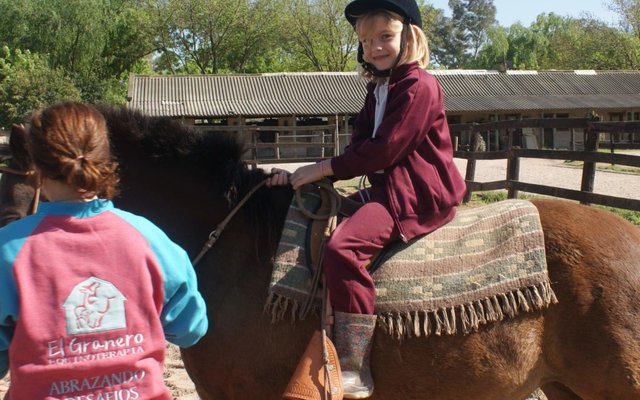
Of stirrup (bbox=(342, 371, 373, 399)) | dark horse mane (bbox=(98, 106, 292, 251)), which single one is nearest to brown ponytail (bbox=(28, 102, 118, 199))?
dark horse mane (bbox=(98, 106, 292, 251))

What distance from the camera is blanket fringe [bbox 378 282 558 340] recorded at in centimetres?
250

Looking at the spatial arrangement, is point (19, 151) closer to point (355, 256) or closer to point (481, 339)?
point (355, 256)

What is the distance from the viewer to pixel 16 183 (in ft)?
11.0

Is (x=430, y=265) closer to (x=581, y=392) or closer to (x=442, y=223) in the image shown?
(x=442, y=223)

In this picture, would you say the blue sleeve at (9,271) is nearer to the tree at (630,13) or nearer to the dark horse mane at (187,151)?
A: the dark horse mane at (187,151)

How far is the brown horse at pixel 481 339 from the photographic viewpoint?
2.50m

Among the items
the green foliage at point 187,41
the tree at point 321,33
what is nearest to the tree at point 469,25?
the green foliage at point 187,41

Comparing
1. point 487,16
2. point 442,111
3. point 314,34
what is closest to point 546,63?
point 487,16

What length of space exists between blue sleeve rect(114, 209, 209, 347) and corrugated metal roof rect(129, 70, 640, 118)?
35.5 m

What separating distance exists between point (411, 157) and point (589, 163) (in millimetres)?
7603

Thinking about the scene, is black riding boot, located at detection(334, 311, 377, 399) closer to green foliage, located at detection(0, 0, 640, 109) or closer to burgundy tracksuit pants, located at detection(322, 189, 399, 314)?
burgundy tracksuit pants, located at detection(322, 189, 399, 314)

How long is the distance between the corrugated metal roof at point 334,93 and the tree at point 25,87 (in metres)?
4.73

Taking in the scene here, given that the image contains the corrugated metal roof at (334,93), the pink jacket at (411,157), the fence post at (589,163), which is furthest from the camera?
the corrugated metal roof at (334,93)

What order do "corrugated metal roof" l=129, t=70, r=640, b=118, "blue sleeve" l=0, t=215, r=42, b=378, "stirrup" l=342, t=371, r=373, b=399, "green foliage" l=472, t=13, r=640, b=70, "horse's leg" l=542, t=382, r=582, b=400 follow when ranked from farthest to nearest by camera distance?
"green foliage" l=472, t=13, r=640, b=70, "corrugated metal roof" l=129, t=70, r=640, b=118, "horse's leg" l=542, t=382, r=582, b=400, "stirrup" l=342, t=371, r=373, b=399, "blue sleeve" l=0, t=215, r=42, b=378
